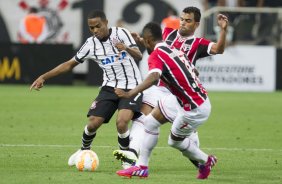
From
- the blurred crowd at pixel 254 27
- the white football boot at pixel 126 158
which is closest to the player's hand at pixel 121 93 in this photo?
the white football boot at pixel 126 158

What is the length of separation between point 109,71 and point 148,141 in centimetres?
158

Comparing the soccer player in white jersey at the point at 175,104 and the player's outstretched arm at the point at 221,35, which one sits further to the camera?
the player's outstretched arm at the point at 221,35

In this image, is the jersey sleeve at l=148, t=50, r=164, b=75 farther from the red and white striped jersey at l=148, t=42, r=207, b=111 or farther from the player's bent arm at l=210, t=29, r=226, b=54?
the player's bent arm at l=210, t=29, r=226, b=54

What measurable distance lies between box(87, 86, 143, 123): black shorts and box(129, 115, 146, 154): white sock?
0.65 feet

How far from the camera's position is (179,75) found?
30.7 feet

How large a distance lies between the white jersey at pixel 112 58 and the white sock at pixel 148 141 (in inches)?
50.5

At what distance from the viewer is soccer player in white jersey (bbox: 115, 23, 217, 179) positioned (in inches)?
368

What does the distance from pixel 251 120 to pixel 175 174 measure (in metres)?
7.72

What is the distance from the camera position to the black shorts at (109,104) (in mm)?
10609

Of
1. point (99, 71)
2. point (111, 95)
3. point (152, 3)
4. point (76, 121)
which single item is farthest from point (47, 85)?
point (111, 95)

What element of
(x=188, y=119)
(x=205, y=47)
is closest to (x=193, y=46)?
(x=205, y=47)

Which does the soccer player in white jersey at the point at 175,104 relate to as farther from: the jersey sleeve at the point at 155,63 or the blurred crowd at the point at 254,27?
the blurred crowd at the point at 254,27

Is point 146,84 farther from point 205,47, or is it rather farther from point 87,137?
point 87,137

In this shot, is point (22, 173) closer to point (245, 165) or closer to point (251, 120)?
point (245, 165)
